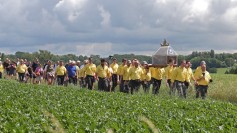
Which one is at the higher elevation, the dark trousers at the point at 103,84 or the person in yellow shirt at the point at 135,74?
the person in yellow shirt at the point at 135,74

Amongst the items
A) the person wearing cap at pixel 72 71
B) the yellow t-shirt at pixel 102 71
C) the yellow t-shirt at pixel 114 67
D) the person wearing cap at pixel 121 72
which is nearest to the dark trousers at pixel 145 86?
the person wearing cap at pixel 121 72

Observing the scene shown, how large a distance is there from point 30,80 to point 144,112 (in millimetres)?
23485

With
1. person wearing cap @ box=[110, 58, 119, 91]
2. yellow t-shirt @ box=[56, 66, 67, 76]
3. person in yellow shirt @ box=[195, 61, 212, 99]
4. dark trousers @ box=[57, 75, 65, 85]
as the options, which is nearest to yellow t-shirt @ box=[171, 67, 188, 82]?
person in yellow shirt @ box=[195, 61, 212, 99]

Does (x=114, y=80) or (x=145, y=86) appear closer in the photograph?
(x=145, y=86)

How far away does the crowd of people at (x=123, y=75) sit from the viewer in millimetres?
22594

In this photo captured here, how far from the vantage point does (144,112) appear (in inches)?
500

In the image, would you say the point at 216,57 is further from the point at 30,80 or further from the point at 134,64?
the point at 134,64

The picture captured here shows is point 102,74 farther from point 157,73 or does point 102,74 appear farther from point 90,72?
point 157,73

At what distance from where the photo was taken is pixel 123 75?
2555 centimetres

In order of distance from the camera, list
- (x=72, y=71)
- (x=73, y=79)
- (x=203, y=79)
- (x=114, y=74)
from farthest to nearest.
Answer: (x=73, y=79) < (x=72, y=71) < (x=114, y=74) < (x=203, y=79)

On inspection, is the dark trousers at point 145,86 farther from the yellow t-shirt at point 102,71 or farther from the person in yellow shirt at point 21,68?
the person in yellow shirt at point 21,68

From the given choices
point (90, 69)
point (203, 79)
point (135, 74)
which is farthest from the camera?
point (90, 69)

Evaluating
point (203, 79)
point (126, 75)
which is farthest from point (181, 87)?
point (126, 75)

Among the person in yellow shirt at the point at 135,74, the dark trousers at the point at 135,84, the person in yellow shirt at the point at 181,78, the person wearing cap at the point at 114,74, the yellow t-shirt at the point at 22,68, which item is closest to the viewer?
the person in yellow shirt at the point at 181,78
